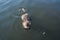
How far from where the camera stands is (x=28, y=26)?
11719 millimetres

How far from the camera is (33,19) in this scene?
12.7m

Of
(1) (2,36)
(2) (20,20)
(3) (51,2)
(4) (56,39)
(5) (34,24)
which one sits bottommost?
(4) (56,39)

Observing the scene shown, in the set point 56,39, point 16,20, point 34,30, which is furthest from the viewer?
point 16,20

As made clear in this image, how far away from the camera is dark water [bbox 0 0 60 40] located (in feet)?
36.3

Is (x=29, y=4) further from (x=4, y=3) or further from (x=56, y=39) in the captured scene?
(x=56, y=39)

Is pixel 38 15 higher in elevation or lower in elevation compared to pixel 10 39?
higher

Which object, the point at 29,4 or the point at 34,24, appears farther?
the point at 29,4

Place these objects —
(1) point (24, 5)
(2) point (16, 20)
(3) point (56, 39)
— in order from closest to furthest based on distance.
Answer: (3) point (56, 39)
(2) point (16, 20)
(1) point (24, 5)

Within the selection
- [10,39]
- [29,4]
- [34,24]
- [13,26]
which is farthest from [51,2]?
[10,39]

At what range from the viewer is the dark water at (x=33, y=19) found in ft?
36.3

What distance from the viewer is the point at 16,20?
12.6m

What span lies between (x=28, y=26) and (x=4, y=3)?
4.18 m

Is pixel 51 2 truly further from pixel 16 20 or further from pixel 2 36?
pixel 2 36

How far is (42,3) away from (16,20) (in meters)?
3.37
